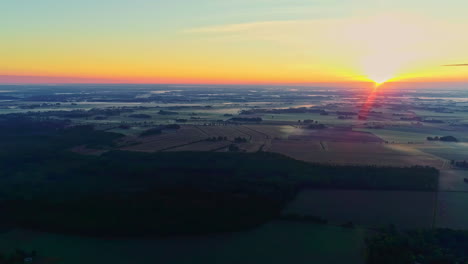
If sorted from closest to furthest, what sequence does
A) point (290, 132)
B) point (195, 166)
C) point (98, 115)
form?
point (195, 166), point (290, 132), point (98, 115)

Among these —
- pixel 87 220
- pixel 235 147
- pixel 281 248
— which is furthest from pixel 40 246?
pixel 235 147

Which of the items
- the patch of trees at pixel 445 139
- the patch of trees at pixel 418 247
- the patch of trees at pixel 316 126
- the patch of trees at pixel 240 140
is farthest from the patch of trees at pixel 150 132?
the patch of trees at pixel 418 247

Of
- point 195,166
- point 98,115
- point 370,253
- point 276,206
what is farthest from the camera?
point 98,115

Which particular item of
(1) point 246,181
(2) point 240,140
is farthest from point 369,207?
(2) point 240,140

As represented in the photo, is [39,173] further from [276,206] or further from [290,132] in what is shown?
[290,132]

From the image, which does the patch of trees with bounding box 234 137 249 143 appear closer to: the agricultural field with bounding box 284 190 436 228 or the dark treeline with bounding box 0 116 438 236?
the dark treeline with bounding box 0 116 438 236

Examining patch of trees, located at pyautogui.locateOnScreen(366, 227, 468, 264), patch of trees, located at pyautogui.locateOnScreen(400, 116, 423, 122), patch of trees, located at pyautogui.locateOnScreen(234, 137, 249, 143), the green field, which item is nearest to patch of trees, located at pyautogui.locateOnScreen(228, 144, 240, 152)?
patch of trees, located at pyautogui.locateOnScreen(234, 137, 249, 143)

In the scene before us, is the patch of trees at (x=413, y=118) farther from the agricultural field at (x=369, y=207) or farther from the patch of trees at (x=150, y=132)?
the agricultural field at (x=369, y=207)
